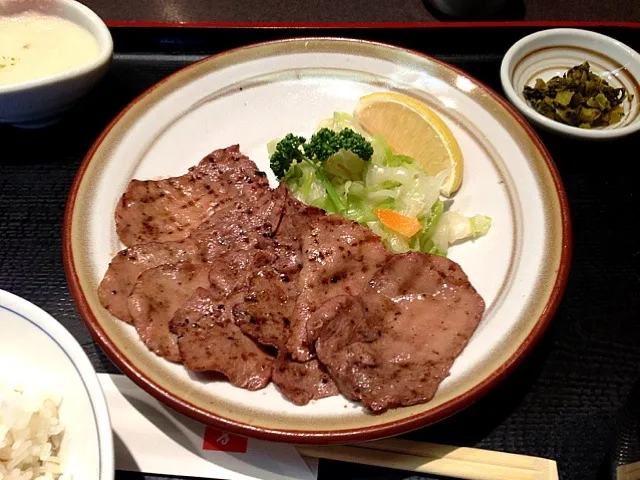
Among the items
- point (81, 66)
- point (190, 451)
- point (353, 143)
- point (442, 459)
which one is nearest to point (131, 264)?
point (190, 451)

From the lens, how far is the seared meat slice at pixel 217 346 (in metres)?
1.99

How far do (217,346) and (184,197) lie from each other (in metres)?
0.85

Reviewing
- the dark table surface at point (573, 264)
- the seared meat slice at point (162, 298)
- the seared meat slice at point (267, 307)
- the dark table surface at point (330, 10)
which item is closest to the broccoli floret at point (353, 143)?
the seared meat slice at point (267, 307)

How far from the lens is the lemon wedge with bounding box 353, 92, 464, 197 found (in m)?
2.65

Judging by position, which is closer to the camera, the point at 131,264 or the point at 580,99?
the point at 131,264

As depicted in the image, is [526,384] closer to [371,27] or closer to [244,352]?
[244,352]

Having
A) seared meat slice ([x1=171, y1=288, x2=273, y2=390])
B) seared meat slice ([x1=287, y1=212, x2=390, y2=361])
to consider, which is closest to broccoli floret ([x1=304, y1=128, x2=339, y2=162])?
seared meat slice ([x1=287, y1=212, x2=390, y2=361])

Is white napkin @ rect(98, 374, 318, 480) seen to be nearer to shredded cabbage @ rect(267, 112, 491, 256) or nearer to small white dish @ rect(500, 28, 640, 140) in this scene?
shredded cabbage @ rect(267, 112, 491, 256)

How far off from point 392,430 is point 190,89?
2104 mm

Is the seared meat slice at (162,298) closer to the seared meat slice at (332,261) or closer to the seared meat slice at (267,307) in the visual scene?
the seared meat slice at (267,307)

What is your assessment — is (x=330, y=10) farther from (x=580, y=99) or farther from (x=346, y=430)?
(x=346, y=430)

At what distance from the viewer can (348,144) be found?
2.53 meters

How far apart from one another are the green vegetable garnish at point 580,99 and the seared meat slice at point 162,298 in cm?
212

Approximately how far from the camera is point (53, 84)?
2787mm
